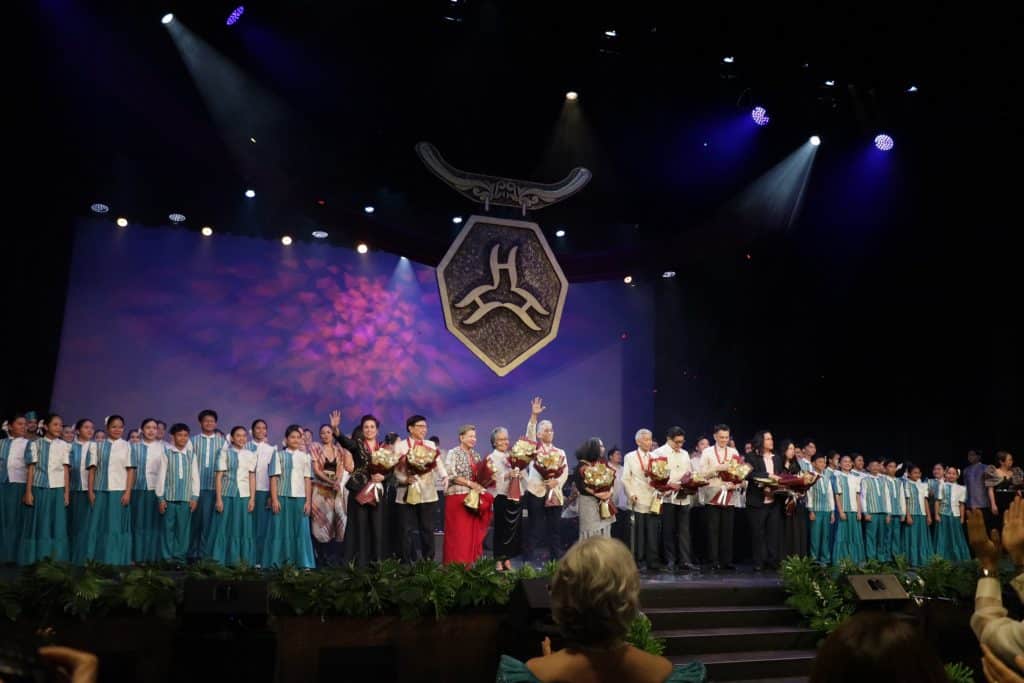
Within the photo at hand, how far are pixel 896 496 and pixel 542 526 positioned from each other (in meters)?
5.43

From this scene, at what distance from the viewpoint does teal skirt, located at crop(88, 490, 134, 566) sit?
8688 millimetres

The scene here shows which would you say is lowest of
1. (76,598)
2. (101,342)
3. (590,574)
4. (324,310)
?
A: (76,598)

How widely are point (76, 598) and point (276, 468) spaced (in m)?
3.81

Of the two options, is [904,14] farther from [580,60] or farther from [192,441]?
[192,441]

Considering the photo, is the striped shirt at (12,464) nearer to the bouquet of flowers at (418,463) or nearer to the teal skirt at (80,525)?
the teal skirt at (80,525)

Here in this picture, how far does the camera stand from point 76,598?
16.9ft

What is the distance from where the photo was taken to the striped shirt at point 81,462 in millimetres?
8719

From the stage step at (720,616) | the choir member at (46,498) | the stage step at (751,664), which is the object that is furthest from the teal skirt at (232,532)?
the stage step at (751,664)

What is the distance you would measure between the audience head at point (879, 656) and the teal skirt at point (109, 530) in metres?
8.54

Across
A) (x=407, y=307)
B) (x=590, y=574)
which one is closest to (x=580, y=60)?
(x=407, y=307)

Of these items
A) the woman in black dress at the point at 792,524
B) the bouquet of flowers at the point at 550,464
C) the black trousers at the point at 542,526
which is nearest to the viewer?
the bouquet of flowers at the point at 550,464

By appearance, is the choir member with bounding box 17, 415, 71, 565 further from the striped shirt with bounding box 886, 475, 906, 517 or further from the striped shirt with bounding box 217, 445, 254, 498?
the striped shirt with bounding box 886, 475, 906, 517

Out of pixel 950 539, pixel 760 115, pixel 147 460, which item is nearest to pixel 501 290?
pixel 147 460

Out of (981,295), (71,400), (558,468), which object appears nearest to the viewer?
(558,468)
